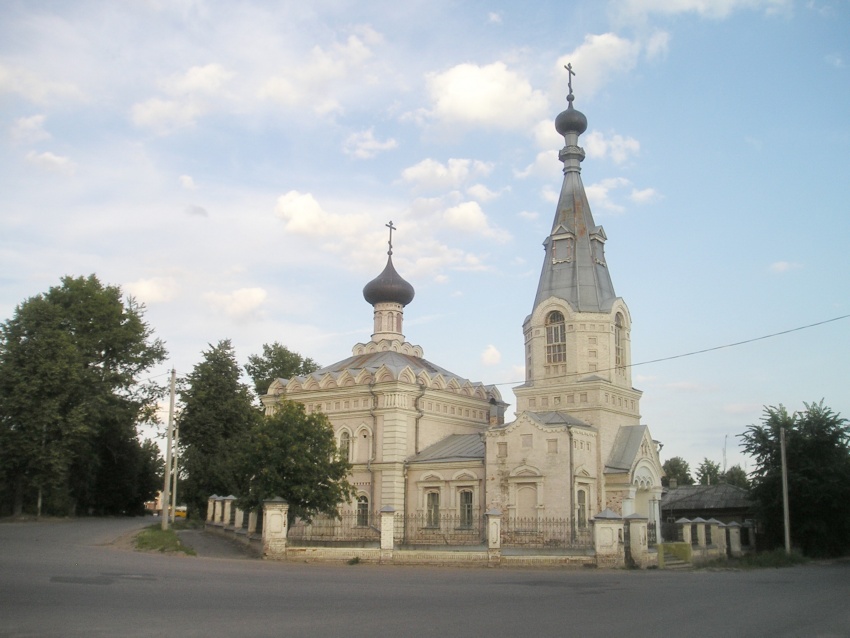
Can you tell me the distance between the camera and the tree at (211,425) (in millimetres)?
44094

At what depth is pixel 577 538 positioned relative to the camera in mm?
29703

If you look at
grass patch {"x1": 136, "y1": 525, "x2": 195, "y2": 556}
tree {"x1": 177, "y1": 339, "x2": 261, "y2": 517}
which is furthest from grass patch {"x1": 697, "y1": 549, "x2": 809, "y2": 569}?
tree {"x1": 177, "y1": 339, "x2": 261, "y2": 517}

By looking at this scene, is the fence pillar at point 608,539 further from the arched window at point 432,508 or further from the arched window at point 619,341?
the arched window at point 619,341

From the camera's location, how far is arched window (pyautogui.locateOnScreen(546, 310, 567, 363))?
36.3 meters

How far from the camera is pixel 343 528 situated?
3512 centimetres

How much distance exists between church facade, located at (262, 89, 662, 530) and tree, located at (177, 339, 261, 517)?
→ 5003mm

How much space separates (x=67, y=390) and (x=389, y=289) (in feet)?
54.7

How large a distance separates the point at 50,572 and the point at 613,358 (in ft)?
83.6

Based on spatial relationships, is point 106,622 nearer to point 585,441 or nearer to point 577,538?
point 577,538

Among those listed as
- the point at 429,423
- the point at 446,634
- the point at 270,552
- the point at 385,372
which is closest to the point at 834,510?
the point at 429,423

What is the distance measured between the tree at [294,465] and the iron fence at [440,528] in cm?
605

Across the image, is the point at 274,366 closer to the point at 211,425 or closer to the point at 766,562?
the point at 211,425

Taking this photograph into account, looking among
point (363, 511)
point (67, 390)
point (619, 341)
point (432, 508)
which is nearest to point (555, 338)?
point (619, 341)

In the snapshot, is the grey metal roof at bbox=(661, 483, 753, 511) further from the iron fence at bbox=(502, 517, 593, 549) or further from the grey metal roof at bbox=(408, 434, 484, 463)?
the iron fence at bbox=(502, 517, 593, 549)
